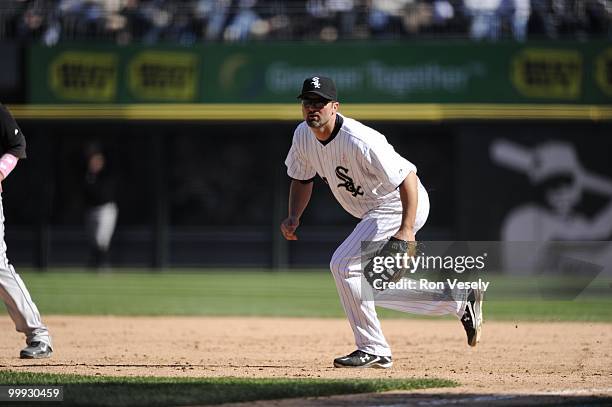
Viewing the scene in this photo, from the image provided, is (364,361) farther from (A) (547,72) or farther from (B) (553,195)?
(A) (547,72)

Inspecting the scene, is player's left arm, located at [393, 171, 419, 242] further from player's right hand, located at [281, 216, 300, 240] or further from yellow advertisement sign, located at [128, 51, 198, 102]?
yellow advertisement sign, located at [128, 51, 198, 102]

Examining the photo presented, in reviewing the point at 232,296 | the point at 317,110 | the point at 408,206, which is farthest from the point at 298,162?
the point at 232,296

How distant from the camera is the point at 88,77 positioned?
2108 centimetres

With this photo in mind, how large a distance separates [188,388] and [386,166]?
1.96 metres

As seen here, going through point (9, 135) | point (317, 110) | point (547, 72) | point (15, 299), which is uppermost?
point (317, 110)

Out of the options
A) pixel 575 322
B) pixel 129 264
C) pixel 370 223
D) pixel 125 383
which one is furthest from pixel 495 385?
pixel 129 264

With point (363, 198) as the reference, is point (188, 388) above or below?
below

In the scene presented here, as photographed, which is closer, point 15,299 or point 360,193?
point 360,193

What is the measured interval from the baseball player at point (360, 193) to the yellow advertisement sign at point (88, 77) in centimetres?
1402

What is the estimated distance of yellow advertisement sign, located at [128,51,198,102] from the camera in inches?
829

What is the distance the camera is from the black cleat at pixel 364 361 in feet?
24.0

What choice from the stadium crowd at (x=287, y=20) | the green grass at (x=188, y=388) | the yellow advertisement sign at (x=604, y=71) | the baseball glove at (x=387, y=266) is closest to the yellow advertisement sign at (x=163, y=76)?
the stadium crowd at (x=287, y=20)

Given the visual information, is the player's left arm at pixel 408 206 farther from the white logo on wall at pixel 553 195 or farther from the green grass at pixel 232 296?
the white logo on wall at pixel 553 195

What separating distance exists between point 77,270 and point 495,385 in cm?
1588
